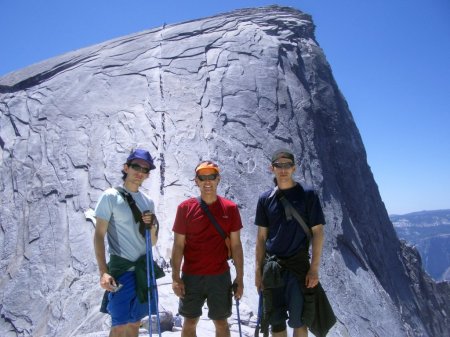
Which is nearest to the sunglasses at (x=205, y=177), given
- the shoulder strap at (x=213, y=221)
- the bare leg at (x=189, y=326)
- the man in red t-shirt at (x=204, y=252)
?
the man in red t-shirt at (x=204, y=252)

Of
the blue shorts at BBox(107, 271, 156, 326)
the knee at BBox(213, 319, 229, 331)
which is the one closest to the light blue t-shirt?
the blue shorts at BBox(107, 271, 156, 326)

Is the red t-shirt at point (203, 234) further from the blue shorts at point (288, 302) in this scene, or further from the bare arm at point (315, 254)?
the bare arm at point (315, 254)

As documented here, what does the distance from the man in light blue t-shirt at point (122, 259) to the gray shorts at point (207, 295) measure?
367mm

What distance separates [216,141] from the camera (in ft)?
41.0

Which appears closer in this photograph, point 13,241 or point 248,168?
point 13,241

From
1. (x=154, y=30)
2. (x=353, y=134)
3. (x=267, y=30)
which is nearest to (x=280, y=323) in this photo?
(x=353, y=134)

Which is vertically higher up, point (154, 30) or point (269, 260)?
point (154, 30)

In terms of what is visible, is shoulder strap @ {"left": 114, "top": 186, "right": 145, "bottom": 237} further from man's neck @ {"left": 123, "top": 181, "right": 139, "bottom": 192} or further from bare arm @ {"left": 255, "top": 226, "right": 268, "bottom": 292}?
bare arm @ {"left": 255, "top": 226, "right": 268, "bottom": 292}

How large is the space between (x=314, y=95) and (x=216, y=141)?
571 cm

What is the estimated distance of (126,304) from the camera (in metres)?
3.97

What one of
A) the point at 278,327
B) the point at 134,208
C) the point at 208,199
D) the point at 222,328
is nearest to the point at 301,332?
the point at 278,327

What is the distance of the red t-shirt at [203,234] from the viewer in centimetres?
418

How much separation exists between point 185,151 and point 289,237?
8243 mm

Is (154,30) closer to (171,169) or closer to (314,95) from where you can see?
(314,95)
